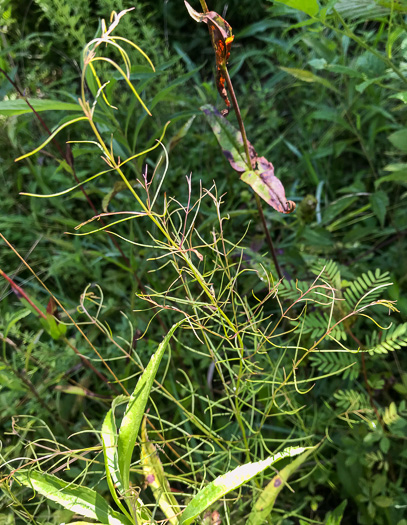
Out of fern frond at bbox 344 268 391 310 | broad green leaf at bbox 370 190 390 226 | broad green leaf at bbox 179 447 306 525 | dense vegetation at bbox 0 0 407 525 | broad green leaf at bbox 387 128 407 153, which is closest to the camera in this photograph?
broad green leaf at bbox 179 447 306 525

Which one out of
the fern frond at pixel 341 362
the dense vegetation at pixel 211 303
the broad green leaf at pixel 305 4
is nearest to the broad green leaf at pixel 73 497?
the dense vegetation at pixel 211 303

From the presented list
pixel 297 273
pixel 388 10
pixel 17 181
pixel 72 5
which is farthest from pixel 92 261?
pixel 388 10

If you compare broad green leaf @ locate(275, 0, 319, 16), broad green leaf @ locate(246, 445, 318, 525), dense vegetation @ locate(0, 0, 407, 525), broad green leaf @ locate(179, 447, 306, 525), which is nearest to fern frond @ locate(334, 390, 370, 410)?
dense vegetation @ locate(0, 0, 407, 525)

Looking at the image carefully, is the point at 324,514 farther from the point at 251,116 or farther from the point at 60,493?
the point at 251,116

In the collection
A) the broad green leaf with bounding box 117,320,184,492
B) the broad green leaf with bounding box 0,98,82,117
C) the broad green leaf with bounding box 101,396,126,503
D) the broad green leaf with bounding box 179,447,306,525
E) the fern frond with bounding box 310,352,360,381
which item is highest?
the broad green leaf with bounding box 0,98,82,117

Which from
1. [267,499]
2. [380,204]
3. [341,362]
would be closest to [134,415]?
[267,499]

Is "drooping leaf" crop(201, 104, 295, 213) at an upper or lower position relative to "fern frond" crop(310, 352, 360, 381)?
upper

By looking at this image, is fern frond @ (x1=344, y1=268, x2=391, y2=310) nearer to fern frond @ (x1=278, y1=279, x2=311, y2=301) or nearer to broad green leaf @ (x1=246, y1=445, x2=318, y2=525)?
fern frond @ (x1=278, y1=279, x2=311, y2=301)

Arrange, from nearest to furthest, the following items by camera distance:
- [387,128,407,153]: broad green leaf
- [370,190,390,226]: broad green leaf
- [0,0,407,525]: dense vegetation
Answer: [0,0,407,525]: dense vegetation → [387,128,407,153]: broad green leaf → [370,190,390,226]: broad green leaf
